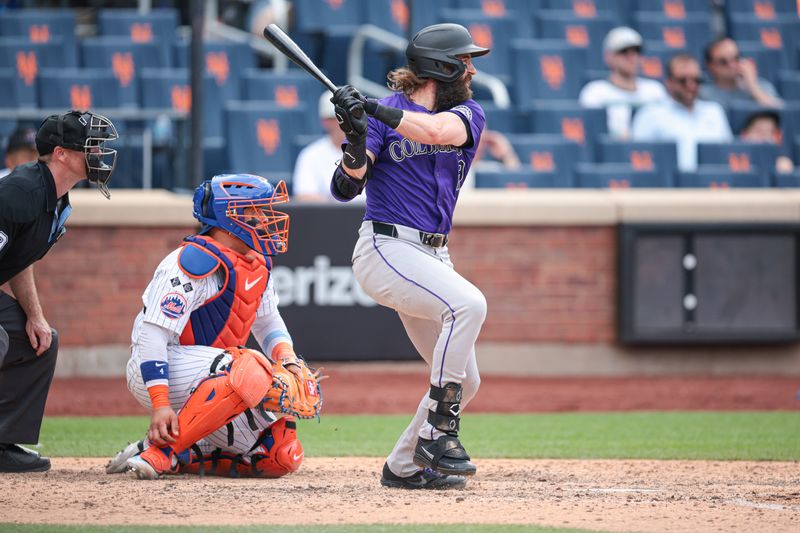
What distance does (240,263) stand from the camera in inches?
207

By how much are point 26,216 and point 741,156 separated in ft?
26.3

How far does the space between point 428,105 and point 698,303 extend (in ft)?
17.8

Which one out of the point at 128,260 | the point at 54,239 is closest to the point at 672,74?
the point at 128,260

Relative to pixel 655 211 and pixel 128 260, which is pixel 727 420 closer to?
pixel 655 211

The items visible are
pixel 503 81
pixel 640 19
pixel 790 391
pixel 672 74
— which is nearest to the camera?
pixel 790 391

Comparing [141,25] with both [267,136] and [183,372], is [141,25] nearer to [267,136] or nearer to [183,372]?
[267,136]

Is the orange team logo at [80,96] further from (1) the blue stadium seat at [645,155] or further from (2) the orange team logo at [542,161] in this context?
(1) the blue stadium seat at [645,155]

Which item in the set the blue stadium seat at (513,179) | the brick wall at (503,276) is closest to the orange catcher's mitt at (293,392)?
the brick wall at (503,276)

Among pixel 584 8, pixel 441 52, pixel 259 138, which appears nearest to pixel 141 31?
pixel 259 138

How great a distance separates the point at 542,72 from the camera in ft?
41.0

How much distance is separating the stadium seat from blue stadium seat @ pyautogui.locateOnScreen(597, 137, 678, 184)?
299 mm

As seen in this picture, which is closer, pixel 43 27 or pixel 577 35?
pixel 43 27

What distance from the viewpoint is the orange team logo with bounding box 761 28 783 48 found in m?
13.9

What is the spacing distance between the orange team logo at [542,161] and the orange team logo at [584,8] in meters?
3.04
